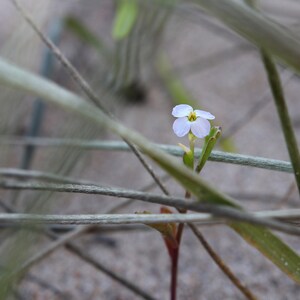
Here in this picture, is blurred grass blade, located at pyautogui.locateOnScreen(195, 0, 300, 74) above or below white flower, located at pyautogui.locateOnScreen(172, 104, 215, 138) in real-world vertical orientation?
below

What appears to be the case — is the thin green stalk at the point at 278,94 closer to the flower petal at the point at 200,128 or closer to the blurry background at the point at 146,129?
the flower petal at the point at 200,128

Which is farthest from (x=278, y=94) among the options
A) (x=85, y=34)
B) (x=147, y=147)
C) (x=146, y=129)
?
(x=85, y=34)

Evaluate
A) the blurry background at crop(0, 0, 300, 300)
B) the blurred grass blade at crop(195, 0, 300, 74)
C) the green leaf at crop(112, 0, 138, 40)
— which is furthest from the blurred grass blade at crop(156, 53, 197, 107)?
the blurred grass blade at crop(195, 0, 300, 74)

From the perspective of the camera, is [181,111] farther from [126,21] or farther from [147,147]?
[126,21]

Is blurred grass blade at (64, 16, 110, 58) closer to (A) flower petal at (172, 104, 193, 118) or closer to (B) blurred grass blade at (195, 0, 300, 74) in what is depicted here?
(A) flower petal at (172, 104, 193, 118)

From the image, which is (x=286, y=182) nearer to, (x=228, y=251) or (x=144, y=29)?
(x=228, y=251)

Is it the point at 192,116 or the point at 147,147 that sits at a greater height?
the point at 192,116
